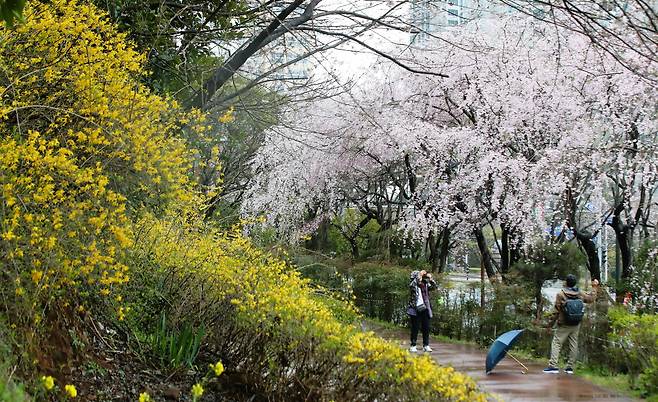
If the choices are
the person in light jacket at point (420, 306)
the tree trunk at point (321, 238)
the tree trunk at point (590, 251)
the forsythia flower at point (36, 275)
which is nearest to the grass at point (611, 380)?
the person in light jacket at point (420, 306)

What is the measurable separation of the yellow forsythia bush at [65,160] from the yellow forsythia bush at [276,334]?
98 cm

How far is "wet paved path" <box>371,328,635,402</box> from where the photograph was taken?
762cm

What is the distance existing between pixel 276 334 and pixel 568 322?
18.5 ft

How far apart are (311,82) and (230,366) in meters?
4.64

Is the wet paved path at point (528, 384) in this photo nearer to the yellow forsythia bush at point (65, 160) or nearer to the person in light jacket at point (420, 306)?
the person in light jacket at point (420, 306)

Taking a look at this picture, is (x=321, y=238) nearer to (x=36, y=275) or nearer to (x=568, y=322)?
(x=568, y=322)

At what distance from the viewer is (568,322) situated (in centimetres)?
938

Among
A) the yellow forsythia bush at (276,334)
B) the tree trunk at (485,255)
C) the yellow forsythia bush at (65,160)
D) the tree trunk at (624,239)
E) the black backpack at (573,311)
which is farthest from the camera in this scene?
the tree trunk at (485,255)

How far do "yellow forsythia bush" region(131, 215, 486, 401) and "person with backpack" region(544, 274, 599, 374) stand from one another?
15.2 ft

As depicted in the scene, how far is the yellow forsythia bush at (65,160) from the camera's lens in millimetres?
3484

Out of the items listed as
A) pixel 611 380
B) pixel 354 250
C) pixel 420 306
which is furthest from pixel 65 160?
pixel 354 250

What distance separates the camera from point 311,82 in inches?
361

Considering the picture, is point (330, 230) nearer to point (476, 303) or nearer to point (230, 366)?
point (476, 303)

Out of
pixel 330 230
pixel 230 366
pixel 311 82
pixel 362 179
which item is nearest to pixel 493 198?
pixel 311 82
